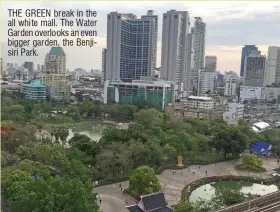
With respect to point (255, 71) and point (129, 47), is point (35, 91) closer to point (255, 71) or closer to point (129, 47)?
point (129, 47)

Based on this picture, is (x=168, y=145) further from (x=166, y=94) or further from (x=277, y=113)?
(x=277, y=113)

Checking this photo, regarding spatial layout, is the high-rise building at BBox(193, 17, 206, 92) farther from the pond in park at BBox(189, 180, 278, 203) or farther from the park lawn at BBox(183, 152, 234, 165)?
the pond in park at BBox(189, 180, 278, 203)

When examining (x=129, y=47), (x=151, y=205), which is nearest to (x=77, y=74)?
(x=129, y=47)

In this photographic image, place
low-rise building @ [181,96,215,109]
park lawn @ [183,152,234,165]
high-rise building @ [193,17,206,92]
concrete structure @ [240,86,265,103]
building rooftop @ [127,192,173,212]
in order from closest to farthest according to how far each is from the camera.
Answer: building rooftop @ [127,192,173,212]
park lawn @ [183,152,234,165]
low-rise building @ [181,96,215,109]
concrete structure @ [240,86,265,103]
high-rise building @ [193,17,206,92]

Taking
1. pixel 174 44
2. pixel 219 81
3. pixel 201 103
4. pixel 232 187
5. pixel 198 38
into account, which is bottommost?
pixel 232 187

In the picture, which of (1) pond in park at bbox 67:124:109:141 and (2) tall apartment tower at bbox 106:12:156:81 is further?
(2) tall apartment tower at bbox 106:12:156:81

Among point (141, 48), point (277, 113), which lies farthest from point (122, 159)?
point (141, 48)

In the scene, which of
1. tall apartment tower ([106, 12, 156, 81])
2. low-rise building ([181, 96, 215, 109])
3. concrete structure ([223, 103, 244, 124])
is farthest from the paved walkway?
tall apartment tower ([106, 12, 156, 81])
